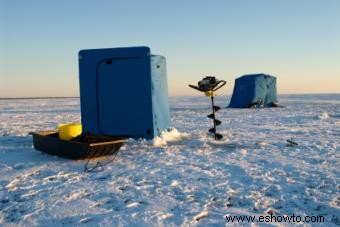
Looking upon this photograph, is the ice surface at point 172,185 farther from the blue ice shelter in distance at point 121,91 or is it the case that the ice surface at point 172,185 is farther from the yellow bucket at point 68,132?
the blue ice shelter in distance at point 121,91

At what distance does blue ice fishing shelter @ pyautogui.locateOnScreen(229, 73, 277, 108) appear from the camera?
81.2 feet

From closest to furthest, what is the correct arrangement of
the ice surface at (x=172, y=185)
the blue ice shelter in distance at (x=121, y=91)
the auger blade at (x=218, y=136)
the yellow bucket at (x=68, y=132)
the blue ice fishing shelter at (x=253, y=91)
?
1. the ice surface at (x=172, y=185)
2. the yellow bucket at (x=68, y=132)
3. the blue ice shelter in distance at (x=121, y=91)
4. the auger blade at (x=218, y=136)
5. the blue ice fishing shelter at (x=253, y=91)

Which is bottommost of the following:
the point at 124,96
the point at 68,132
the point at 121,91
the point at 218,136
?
the point at 218,136

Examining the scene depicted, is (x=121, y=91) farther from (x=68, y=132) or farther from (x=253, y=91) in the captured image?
(x=253, y=91)

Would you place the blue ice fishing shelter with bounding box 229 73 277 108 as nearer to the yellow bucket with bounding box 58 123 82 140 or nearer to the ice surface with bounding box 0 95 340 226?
the ice surface with bounding box 0 95 340 226

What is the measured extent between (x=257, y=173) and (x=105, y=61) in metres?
4.87

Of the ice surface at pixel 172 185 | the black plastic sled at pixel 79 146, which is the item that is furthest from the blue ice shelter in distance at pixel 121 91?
the black plastic sled at pixel 79 146

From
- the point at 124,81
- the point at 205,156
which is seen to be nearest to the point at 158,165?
the point at 205,156

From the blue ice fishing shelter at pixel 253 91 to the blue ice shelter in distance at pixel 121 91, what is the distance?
638 inches

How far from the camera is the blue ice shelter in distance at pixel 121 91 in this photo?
29.6 feet

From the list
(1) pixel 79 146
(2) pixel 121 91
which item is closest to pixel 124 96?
(2) pixel 121 91

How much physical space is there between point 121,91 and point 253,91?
17014 millimetres

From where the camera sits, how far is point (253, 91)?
24.8 m

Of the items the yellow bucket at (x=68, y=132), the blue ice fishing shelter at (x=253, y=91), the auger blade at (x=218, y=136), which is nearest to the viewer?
the yellow bucket at (x=68, y=132)
